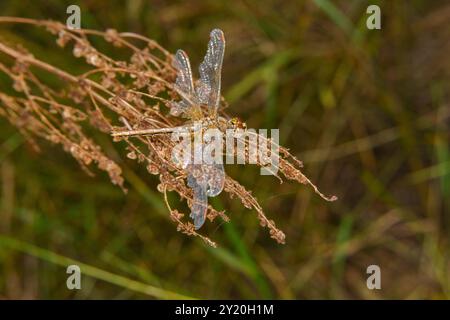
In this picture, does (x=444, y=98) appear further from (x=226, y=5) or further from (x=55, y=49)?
(x=55, y=49)

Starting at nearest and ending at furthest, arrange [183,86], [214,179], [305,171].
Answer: [214,179] < [183,86] < [305,171]

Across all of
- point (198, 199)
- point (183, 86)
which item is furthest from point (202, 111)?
point (198, 199)

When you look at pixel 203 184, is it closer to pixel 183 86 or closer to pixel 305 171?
pixel 183 86

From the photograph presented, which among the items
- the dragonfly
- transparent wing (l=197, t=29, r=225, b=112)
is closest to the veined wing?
the dragonfly

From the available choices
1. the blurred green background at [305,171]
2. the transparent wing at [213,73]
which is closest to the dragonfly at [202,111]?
the transparent wing at [213,73]

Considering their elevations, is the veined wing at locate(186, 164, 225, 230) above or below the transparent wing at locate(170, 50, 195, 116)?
below

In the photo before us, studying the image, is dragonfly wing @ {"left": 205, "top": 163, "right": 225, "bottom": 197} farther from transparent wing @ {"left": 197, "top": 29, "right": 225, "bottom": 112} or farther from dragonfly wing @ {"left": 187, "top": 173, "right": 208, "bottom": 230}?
transparent wing @ {"left": 197, "top": 29, "right": 225, "bottom": 112}

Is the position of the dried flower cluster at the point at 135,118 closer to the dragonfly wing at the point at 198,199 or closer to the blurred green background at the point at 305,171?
the dragonfly wing at the point at 198,199
